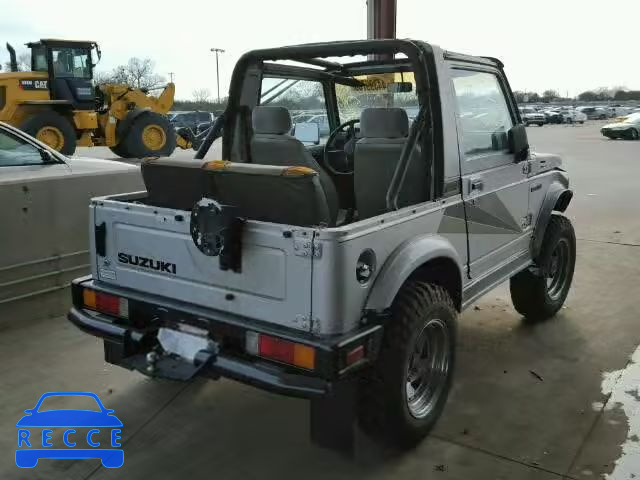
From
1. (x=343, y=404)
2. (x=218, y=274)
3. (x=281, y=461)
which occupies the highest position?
(x=218, y=274)

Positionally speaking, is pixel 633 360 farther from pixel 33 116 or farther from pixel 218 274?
pixel 33 116

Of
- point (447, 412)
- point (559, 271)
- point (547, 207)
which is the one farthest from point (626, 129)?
point (447, 412)

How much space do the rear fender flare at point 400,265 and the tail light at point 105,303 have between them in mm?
1340

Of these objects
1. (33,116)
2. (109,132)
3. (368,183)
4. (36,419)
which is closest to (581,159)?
(109,132)

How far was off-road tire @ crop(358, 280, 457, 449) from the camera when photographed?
9.57ft

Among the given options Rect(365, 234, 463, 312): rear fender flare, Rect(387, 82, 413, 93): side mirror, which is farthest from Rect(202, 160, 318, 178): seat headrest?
Rect(387, 82, 413, 93): side mirror

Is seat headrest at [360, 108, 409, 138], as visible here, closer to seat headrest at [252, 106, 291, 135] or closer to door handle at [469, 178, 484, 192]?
door handle at [469, 178, 484, 192]

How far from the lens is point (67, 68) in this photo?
14781 mm

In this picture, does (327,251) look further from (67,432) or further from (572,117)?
(572,117)

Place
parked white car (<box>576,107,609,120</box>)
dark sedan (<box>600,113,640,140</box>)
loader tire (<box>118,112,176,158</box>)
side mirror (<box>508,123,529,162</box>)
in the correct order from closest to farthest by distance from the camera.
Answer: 1. side mirror (<box>508,123,529,162</box>)
2. loader tire (<box>118,112,176,158</box>)
3. dark sedan (<box>600,113,640,140</box>)
4. parked white car (<box>576,107,609,120</box>)

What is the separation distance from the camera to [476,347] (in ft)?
14.9

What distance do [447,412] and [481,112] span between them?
189 cm

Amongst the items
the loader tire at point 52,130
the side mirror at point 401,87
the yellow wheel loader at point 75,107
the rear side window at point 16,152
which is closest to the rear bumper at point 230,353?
the side mirror at point 401,87

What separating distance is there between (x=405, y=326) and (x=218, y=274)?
0.91 metres
